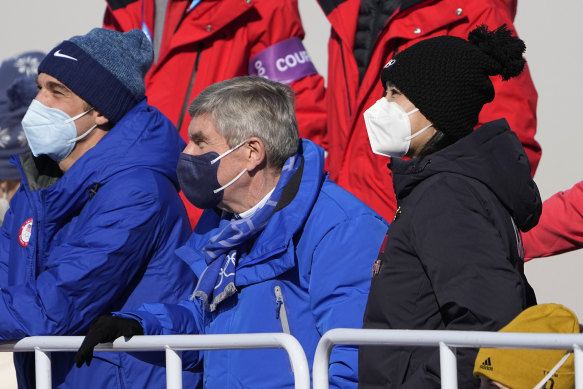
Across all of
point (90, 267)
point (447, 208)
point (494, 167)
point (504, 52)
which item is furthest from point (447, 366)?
point (90, 267)

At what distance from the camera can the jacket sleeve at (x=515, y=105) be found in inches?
159

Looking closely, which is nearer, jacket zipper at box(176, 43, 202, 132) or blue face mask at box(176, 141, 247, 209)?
blue face mask at box(176, 141, 247, 209)

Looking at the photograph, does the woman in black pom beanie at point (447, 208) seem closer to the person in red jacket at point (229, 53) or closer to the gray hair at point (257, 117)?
the gray hair at point (257, 117)

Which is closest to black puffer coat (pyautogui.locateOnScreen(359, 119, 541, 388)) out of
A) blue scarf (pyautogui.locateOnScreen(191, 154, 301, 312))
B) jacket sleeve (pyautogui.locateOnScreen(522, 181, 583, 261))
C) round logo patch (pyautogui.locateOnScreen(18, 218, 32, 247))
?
blue scarf (pyautogui.locateOnScreen(191, 154, 301, 312))

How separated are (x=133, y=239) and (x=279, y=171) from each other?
0.50 m

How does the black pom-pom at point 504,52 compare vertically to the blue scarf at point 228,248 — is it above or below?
above

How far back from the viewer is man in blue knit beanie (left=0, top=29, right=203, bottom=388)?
323cm

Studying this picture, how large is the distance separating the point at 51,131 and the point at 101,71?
0.27m

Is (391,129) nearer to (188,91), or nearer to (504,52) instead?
(504,52)

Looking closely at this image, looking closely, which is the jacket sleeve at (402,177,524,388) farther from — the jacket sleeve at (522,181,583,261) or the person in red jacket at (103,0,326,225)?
the person in red jacket at (103,0,326,225)

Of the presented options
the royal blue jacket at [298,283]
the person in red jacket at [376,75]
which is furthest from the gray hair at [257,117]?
the person in red jacket at [376,75]

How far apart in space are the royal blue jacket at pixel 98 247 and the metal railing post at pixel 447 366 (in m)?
1.23

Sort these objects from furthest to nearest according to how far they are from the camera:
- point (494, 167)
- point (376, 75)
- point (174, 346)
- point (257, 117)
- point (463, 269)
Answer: point (376, 75), point (257, 117), point (174, 346), point (494, 167), point (463, 269)

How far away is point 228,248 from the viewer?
3.21 m
